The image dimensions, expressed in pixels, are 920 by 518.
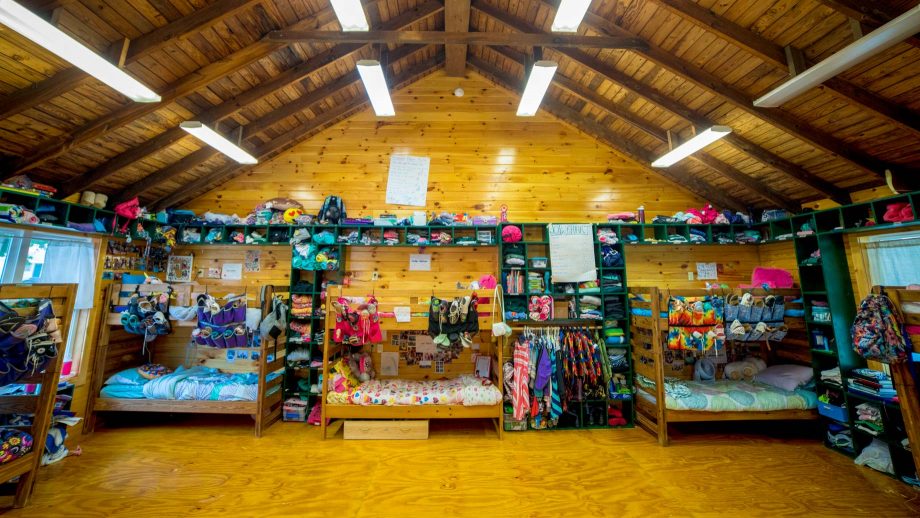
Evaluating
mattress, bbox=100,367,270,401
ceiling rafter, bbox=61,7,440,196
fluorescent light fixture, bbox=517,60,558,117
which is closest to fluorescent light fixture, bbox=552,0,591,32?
fluorescent light fixture, bbox=517,60,558,117

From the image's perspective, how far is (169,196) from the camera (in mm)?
5148

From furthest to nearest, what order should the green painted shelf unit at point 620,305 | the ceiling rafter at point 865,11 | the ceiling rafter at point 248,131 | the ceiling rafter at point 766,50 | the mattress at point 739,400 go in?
the green painted shelf unit at point 620,305 < the ceiling rafter at point 248,131 < the mattress at point 739,400 < the ceiling rafter at point 766,50 < the ceiling rafter at point 865,11

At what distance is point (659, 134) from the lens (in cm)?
476

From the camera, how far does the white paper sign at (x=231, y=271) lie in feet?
17.7

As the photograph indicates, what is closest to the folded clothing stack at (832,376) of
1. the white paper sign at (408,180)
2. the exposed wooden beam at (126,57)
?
the white paper sign at (408,180)

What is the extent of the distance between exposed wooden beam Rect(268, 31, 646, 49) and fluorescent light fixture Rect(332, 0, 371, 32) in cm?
85

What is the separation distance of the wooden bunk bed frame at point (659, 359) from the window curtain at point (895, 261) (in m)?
0.76

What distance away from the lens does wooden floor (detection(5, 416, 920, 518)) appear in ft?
9.51

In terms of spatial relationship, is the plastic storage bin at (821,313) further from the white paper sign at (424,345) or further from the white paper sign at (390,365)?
the white paper sign at (390,365)

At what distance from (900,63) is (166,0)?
6309mm

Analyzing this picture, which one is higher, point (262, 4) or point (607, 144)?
point (262, 4)

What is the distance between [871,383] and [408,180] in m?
6.11

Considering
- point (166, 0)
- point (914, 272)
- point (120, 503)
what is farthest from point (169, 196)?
point (914, 272)

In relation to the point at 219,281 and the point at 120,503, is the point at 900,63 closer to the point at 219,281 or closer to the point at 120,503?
the point at 120,503
